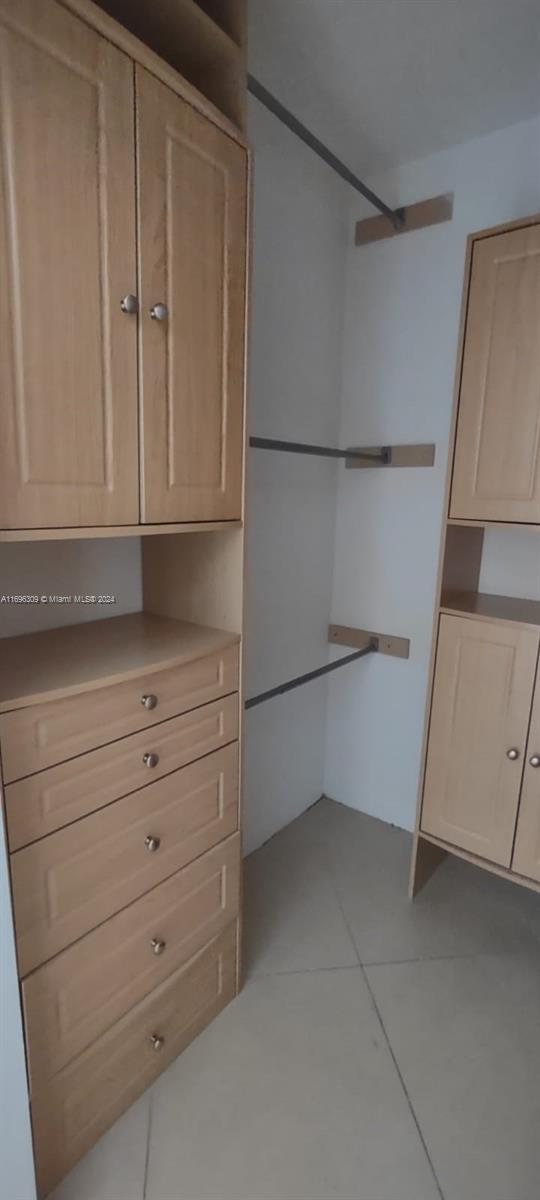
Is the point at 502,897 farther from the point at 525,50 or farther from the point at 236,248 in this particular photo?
the point at 525,50

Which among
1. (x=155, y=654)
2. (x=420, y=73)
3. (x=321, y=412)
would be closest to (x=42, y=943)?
(x=155, y=654)

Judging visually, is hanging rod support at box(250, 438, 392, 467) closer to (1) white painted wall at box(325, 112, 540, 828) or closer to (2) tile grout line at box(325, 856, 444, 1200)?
(1) white painted wall at box(325, 112, 540, 828)

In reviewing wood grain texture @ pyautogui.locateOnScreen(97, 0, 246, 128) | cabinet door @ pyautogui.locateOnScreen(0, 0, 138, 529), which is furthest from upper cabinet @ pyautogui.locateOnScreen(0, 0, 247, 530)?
wood grain texture @ pyautogui.locateOnScreen(97, 0, 246, 128)

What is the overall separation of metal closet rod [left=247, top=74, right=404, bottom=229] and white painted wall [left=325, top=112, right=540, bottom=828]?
0.07 metres

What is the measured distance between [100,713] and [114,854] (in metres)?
0.31

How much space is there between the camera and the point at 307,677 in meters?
1.94

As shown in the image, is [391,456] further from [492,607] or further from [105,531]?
[105,531]

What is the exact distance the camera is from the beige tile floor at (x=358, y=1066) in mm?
1196

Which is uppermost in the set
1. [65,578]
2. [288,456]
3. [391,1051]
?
[288,456]

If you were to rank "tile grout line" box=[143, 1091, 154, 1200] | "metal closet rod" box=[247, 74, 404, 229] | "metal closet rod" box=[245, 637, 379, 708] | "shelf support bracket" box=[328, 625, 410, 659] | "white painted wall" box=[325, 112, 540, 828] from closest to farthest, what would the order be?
"tile grout line" box=[143, 1091, 154, 1200]
"metal closet rod" box=[247, 74, 404, 229]
"metal closet rod" box=[245, 637, 379, 708]
"white painted wall" box=[325, 112, 540, 828]
"shelf support bracket" box=[328, 625, 410, 659]

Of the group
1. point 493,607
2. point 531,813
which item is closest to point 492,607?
point 493,607

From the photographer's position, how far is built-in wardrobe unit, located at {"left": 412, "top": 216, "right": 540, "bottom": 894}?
1519 millimetres

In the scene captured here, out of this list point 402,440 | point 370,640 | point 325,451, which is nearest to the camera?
point 325,451

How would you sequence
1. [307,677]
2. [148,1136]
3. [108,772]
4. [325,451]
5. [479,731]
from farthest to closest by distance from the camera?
[307,677], [325,451], [479,731], [148,1136], [108,772]
